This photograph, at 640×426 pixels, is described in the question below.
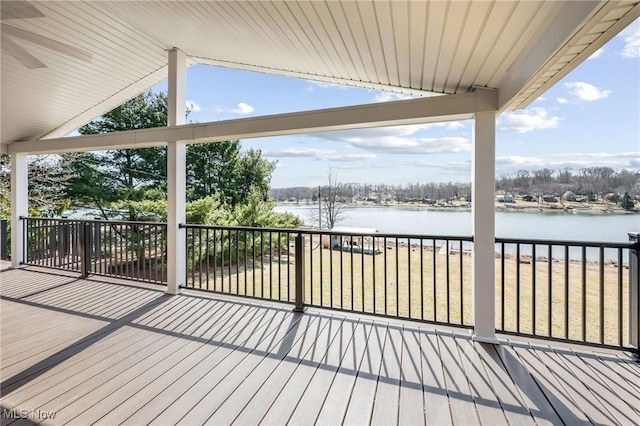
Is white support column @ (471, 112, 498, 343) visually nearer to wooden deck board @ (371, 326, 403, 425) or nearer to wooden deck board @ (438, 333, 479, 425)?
wooden deck board @ (438, 333, 479, 425)

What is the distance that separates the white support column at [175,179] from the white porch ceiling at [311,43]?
37 centimetres

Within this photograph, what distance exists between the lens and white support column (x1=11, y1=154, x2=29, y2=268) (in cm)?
576

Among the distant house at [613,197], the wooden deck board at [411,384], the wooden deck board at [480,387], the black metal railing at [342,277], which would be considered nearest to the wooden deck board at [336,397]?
the wooden deck board at [411,384]

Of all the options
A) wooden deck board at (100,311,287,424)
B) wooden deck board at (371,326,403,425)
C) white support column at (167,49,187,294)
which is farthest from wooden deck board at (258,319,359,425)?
white support column at (167,49,187,294)

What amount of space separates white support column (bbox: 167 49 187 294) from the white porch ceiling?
365 millimetres

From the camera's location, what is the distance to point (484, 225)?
2914 millimetres

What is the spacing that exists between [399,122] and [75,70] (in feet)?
14.5

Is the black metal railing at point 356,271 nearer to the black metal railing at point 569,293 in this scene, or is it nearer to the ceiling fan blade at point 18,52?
the black metal railing at point 569,293

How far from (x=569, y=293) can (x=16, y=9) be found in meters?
7.96

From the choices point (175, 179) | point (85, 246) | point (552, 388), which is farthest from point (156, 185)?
point (552, 388)

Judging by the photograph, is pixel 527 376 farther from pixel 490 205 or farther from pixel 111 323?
pixel 111 323

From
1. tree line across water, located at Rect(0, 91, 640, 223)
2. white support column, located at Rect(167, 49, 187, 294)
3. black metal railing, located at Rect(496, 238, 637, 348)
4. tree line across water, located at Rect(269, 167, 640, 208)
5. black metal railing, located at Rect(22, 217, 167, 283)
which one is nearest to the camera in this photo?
black metal railing, located at Rect(496, 238, 637, 348)

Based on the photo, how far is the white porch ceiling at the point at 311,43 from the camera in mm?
1829

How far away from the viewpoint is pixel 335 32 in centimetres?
249
